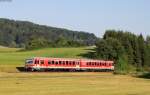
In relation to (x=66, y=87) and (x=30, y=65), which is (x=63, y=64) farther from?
(x=66, y=87)

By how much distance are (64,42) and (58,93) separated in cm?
15435

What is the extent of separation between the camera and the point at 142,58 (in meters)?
113

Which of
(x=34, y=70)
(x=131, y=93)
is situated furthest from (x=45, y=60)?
(x=131, y=93)

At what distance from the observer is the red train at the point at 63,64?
243 feet

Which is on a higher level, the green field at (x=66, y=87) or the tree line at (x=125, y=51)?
the tree line at (x=125, y=51)

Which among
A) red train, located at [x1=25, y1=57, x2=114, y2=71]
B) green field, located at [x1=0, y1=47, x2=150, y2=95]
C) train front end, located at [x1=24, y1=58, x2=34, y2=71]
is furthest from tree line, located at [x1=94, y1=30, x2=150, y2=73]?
green field, located at [x1=0, y1=47, x2=150, y2=95]

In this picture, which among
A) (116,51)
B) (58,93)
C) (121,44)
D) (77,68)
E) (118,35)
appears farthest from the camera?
(118,35)

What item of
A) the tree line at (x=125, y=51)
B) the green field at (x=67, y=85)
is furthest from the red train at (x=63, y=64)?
the tree line at (x=125, y=51)

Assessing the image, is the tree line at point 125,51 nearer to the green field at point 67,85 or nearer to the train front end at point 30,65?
the train front end at point 30,65

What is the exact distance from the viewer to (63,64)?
257 feet

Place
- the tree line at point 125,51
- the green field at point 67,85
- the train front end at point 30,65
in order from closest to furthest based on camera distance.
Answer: the green field at point 67,85, the train front end at point 30,65, the tree line at point 125,51

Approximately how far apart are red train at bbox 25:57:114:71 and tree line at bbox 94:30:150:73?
283 inches

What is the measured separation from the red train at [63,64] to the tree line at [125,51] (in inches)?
283

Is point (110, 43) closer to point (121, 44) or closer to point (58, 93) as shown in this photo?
point (121, 44)
